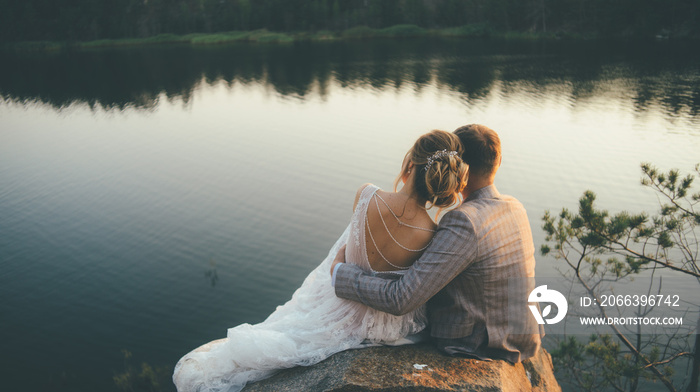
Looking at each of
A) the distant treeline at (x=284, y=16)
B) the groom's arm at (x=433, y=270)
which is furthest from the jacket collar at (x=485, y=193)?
the distant treeline at (x=284, y=16)

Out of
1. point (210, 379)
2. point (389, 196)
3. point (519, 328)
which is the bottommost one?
point (210, 379)

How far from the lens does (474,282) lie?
2.43 m

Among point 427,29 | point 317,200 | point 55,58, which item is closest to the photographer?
point 317,200

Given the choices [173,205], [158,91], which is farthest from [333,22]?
[173,205]

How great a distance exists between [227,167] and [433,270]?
36.2 feet

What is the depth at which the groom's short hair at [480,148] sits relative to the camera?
241 centimetres

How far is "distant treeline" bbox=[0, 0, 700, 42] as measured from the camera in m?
43.7

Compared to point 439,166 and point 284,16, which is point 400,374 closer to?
point 439,166

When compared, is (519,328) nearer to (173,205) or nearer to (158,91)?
(173,205)

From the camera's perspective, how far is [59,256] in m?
8.21

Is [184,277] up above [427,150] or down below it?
below

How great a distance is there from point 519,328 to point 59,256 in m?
7.98

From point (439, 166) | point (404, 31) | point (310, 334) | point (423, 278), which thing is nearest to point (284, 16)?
point (404, 31)

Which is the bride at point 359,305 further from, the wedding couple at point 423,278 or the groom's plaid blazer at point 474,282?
the groom's plaid blazer at point 474,282
